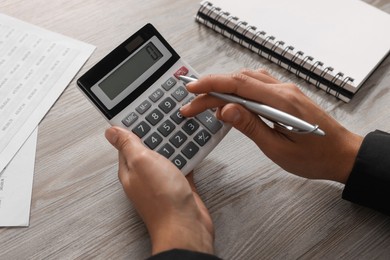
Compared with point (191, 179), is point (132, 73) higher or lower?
higher

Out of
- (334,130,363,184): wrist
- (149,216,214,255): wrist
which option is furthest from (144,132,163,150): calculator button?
(334,130,363,184): wrist

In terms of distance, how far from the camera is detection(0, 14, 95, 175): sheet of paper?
0.63 m

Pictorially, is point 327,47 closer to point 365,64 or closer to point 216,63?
point 365,64

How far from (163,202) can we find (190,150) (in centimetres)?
10

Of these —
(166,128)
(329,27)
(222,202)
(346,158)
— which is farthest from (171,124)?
(329,27)

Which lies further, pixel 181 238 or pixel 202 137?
pixel 202 137

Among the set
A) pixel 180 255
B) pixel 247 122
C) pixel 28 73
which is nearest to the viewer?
pixel 180 255

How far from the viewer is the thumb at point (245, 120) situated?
1.83 ft

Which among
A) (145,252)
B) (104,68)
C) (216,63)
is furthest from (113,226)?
(216,63)

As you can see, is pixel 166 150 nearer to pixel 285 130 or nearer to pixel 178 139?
pixel 178 139

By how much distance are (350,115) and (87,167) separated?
377mm

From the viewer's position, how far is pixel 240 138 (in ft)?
2.14

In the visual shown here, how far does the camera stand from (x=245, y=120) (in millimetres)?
562

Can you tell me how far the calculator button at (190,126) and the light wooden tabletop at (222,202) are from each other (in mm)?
56
